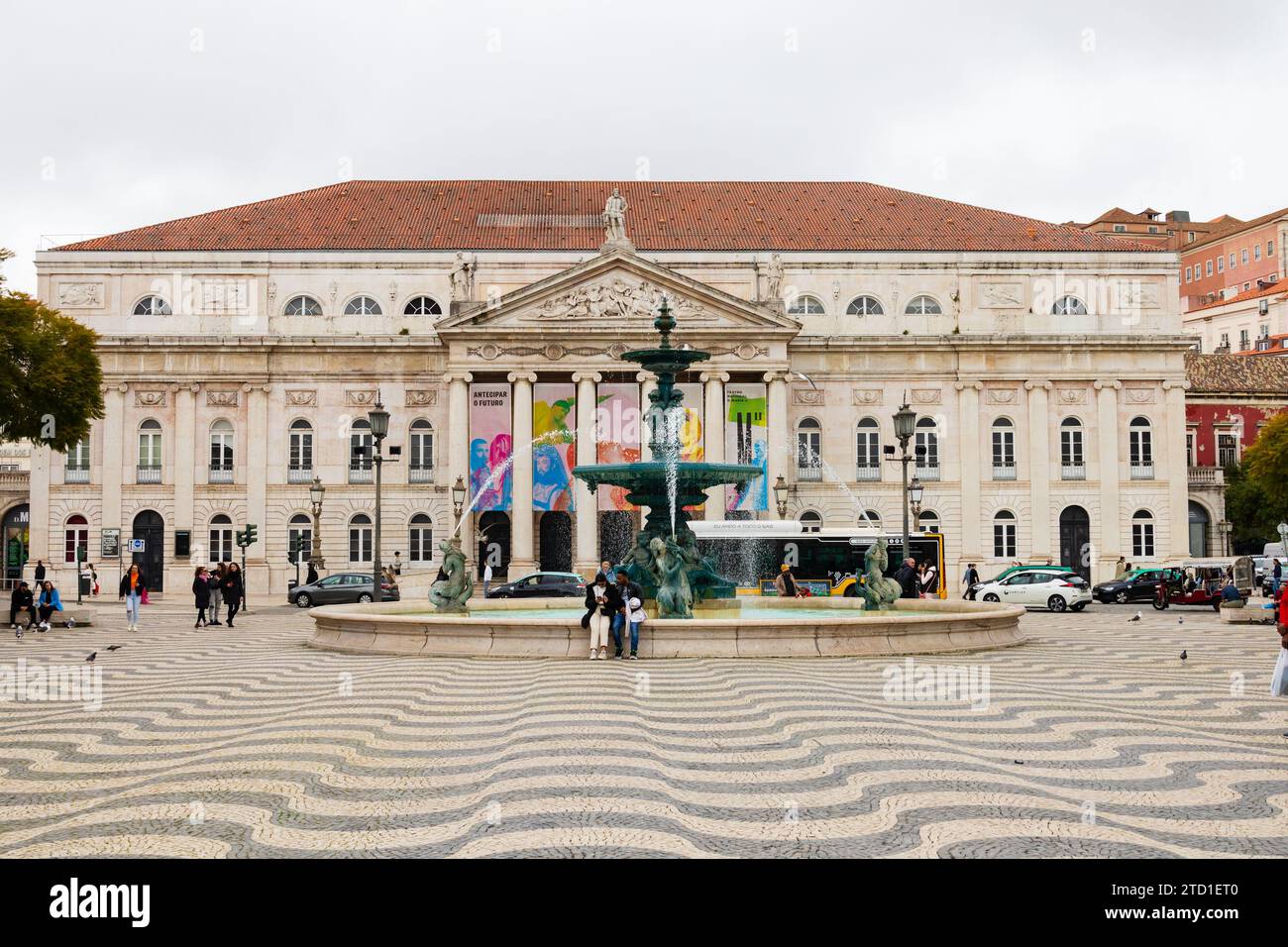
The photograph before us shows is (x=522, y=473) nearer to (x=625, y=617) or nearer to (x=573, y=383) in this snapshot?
(x=573, y=383)

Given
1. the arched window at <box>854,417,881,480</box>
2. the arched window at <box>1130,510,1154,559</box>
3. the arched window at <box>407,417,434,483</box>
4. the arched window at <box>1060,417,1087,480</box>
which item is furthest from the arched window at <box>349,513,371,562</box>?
the arched window at <box>1130,510,1154,559</box>

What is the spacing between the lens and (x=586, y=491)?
50.8 meters

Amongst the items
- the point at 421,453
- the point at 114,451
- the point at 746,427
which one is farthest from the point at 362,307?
the point at 746,427

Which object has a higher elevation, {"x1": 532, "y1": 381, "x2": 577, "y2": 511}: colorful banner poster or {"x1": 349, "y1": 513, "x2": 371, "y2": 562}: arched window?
{"x1": 532, "y1": 381, "x2": 577, "y2": 511}: colorful banner poster

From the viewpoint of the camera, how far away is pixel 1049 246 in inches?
2211

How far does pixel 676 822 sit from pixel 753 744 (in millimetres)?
3092

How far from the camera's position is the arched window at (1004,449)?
55.1 metres

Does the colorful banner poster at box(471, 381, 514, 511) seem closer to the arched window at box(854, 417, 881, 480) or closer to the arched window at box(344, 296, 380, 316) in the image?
the arched window at box(344, 296, 380, 316)

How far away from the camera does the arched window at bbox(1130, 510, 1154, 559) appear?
54.8 metres

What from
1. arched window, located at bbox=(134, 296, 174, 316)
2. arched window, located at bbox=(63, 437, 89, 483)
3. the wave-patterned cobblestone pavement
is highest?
arched window, located at bbox=(134, 296, 174, 316)

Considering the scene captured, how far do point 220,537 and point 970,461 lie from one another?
110 ft

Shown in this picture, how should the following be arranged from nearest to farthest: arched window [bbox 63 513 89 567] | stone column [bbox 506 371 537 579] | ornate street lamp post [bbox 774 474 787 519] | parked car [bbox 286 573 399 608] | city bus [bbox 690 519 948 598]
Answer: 1. city bus [bbox 690 519 948 598]
2. parked car [bbox 286 573 399 608]
3. ornate street lamp post [bbox 774 474 787 519]
4. stone column [bbox 506 371 537 579]
5. arched window [bbox 63 513 89 567]

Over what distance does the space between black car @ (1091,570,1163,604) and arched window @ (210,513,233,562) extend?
3606 cm

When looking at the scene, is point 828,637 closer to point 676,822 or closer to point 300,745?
point 300,745
